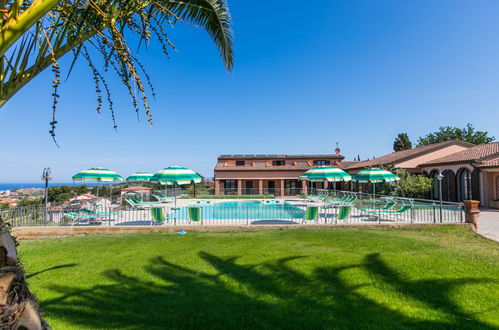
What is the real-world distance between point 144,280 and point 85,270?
1.90 meters

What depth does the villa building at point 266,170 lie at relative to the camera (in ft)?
132

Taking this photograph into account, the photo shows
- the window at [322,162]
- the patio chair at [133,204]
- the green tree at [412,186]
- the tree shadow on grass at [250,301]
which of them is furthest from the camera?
the window at [322,162]

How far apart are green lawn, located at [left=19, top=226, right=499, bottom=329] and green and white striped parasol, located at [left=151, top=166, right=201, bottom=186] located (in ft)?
15.3

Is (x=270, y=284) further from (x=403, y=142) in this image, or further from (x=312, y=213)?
(x=403, y=142)

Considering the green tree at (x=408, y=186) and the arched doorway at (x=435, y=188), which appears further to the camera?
the arched doorway at (x=435, y=188)

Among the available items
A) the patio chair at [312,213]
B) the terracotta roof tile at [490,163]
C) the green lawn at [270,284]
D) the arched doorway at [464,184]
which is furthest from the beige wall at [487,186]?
the patio chair at [312,213]

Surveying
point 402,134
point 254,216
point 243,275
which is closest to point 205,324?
point 243,275

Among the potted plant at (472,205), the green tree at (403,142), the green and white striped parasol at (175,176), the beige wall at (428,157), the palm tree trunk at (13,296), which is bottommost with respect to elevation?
the potted plant at (472,205)

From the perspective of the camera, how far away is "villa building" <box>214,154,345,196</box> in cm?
4009

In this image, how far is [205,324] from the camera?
4434 millimetres

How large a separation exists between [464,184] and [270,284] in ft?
80.8

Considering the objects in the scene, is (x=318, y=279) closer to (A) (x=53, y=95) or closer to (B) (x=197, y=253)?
(B) (x=197, y=253)

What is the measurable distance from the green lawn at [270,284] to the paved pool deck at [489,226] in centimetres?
227

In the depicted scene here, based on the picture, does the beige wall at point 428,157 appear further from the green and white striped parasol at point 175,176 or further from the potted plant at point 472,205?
the green and white striped parasol at point 175,176
